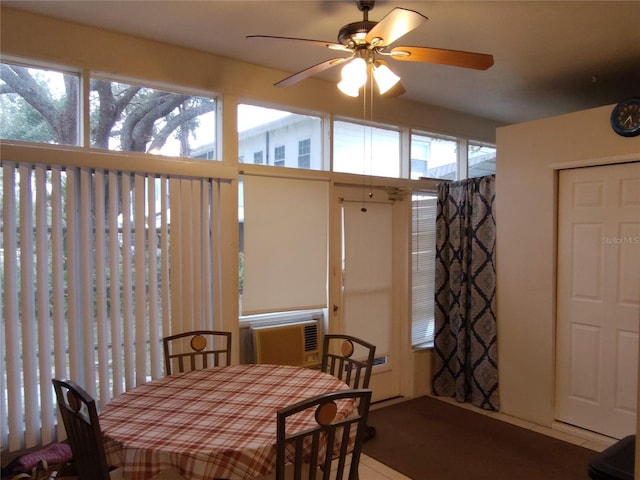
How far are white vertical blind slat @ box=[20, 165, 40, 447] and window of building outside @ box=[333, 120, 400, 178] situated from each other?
2187 mm

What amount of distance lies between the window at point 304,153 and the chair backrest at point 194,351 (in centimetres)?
148

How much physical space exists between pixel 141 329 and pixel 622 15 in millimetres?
3331

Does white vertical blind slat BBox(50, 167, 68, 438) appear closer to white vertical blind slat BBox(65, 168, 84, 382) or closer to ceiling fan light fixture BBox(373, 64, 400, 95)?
white vertical blind slat BBox(65, 168, 84, 382)

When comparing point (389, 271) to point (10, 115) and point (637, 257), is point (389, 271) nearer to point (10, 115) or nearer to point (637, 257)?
point (637, 257)

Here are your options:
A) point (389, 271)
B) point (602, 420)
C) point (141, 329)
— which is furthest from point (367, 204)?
point (602, 420)

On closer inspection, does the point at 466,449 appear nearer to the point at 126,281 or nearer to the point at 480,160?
the point at 126,281

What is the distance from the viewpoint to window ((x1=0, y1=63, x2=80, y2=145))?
2.50 metres

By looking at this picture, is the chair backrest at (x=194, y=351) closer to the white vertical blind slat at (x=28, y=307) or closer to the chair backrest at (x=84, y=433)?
the white vertical blind slat at (x=28, y=307)

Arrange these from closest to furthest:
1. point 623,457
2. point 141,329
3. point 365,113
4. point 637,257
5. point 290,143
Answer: point 623,457 → point 141,329 → point 637,257 → point 290,143 → point 365,113

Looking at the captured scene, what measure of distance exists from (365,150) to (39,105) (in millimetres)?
2449

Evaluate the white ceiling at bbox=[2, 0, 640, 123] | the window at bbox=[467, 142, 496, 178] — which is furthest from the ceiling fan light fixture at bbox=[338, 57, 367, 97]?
the window at bbox=[467, 142, 496, 178]

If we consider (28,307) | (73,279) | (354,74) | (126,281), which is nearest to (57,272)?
(73,279)

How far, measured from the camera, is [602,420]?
3.15 m

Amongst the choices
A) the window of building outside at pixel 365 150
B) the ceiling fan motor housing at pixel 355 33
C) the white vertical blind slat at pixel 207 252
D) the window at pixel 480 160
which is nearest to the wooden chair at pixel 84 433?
the white vertical blind slat at pixel 207 252
